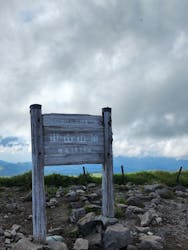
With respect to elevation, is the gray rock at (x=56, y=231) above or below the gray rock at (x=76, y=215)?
below

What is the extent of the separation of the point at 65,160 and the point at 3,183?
12851 millimetres

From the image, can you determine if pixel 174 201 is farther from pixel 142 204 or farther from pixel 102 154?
pixel 102 154

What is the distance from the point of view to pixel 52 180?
76.1ft

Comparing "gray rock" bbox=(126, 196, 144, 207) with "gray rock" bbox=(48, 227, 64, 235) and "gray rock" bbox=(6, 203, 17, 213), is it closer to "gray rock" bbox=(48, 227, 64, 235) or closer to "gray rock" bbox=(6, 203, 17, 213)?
"gray rock" bbox=(48, 227, 64, 235)

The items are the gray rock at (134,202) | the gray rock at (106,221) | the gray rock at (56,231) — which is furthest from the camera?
the gray rock at (134,202)

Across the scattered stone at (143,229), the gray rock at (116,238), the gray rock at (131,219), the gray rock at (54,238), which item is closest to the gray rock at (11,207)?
the gray rock at (54,238)

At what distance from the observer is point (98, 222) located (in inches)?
460

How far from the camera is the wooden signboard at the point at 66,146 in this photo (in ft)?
36.7

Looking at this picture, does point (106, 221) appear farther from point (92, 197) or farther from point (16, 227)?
point (92, 197)

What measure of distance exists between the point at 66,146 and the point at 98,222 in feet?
8.34

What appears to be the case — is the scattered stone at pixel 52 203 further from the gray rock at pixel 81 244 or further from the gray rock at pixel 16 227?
the gray rock at pixel 81 244

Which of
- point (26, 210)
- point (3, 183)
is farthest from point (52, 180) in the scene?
point (26, 210)

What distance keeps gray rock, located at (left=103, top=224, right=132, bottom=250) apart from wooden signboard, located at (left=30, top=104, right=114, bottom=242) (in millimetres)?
1639

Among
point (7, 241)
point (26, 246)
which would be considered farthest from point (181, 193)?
point (26, 246)
